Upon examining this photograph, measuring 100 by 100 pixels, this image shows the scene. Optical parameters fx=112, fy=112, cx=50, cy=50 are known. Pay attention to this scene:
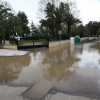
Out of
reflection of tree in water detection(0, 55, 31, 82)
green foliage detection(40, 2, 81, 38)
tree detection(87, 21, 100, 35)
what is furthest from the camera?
tree detection(87, 21, 100, 35)

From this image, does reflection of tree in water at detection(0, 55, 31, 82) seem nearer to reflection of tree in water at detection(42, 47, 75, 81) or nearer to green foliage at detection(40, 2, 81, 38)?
reflection of tree in water at detection(42, 47, 75, 81)

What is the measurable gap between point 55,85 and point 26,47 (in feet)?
31.1

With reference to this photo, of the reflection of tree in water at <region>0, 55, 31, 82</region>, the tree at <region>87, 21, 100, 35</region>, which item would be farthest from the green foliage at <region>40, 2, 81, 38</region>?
the tree at <region>87, 21, 100, 35</region>

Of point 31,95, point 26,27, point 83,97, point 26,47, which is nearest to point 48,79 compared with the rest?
point 31,95

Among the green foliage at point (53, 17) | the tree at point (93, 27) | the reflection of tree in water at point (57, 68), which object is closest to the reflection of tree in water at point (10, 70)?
the reflection of tree in water at point (57, 68)

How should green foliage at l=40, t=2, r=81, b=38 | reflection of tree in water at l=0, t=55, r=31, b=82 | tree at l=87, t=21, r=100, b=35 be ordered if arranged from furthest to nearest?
tree at l=87, t=21, r=100, b=35, green foliage at l=40, t=2, r=81, b=38, reflection of tree in water at l=0, t=55, r=31, b=82

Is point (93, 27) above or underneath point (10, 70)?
above

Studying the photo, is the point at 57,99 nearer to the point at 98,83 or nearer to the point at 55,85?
the point at 55,85

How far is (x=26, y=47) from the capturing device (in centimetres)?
1250

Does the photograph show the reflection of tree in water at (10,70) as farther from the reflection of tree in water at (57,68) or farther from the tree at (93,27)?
the tree at (93,27)

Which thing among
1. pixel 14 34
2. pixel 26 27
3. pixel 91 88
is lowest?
pixel 91 88

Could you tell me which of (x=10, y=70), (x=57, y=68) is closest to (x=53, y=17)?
(x=57, y=68)

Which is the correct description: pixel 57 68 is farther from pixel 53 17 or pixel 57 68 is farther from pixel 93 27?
pixel 93 27

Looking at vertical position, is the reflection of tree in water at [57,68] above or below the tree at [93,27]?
below
